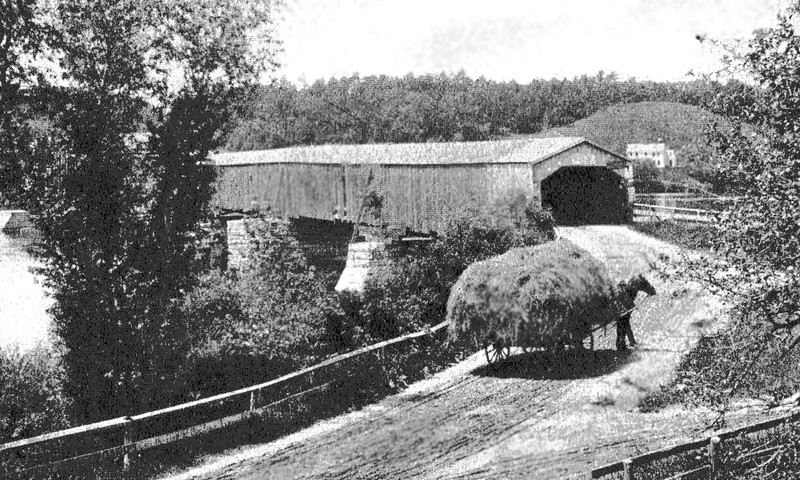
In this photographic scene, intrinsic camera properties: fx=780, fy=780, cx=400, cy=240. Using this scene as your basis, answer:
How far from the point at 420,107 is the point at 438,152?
1406 mm

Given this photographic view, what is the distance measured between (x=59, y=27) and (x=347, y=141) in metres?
11.4

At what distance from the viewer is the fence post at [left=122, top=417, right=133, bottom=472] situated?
11.1m

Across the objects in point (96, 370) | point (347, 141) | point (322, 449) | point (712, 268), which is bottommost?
point (322, 449)

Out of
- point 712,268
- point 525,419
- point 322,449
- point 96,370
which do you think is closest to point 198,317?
point 96,370

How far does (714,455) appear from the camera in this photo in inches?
364

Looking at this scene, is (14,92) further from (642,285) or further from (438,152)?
(438,152)

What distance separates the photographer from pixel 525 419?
11820mm

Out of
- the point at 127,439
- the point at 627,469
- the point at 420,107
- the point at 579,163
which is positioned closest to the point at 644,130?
the point at 579,163

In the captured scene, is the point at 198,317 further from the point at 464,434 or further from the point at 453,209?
the point at 453,209

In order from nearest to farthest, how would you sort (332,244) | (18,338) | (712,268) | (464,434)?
(712,268), (464,434), (18,338), (332,244)

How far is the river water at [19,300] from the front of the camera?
2005cm

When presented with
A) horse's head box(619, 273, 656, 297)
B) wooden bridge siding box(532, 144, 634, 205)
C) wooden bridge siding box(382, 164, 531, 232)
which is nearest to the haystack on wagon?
horse's head box(619, 273, 656, 297)

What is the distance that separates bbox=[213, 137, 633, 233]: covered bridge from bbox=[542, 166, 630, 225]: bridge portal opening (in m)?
0.03

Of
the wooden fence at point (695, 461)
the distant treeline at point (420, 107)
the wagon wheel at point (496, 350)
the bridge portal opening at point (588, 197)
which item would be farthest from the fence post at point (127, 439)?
the bridge portal opening at point (588, 197)
